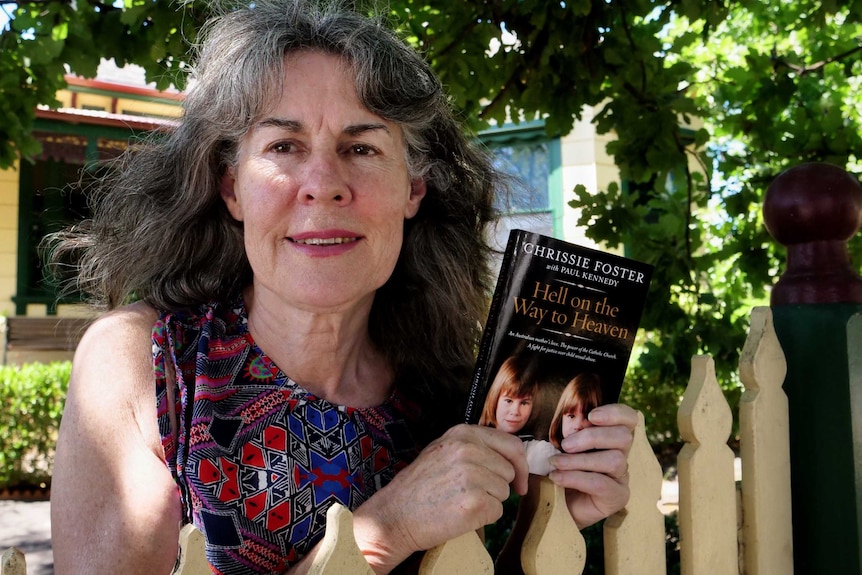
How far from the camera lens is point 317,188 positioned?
167 cm

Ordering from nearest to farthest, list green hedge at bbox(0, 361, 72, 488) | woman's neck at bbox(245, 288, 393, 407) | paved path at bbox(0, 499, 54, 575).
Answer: woman's neck at bbox(245, 288, 393, 407) < paved path at bbox(0, 499, 54, 575) < green hedge at bbox(0, 361, 72, 488)

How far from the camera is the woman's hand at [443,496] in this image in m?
1.44

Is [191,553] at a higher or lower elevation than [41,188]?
lower

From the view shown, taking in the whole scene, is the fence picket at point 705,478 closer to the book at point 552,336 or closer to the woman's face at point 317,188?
the book at point 552,336

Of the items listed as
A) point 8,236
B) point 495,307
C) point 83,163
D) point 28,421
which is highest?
point 83,163

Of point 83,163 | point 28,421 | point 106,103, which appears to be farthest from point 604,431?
point 106,103

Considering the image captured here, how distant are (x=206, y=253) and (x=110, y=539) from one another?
0.78m

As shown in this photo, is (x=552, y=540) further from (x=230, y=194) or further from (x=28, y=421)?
(x=28, y=421)

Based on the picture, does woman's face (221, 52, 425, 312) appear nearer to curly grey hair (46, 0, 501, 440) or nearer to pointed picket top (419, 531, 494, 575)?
curly grey hair (46, 0, 501, 440)

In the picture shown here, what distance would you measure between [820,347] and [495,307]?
2.81 ft

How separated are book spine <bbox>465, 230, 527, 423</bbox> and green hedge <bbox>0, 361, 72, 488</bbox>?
687 centimetres

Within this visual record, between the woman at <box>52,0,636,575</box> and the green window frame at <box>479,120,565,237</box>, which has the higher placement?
the green window frame at <box>479,120,565,237</box>

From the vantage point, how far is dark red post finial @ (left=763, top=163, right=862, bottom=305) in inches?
70.8

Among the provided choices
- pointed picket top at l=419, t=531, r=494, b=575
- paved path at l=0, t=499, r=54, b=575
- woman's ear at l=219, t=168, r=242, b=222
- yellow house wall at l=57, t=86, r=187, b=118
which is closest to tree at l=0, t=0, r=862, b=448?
woman's ear at l=219, t=168, r=242, b=222
